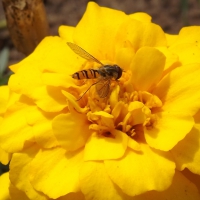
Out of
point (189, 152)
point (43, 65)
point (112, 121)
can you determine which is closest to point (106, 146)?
point (112, 121)

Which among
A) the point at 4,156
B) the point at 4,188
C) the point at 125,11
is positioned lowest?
the point at 125,11

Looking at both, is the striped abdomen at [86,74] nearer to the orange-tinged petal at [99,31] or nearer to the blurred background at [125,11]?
the orange-tinged petal at [99,31]

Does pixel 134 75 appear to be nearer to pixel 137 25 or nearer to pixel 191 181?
pixel 137 25

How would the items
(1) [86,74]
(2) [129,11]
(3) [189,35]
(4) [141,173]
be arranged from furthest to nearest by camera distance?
(2) [129,11], (3) [189,35], (1) [86,74], (4) [141,173]

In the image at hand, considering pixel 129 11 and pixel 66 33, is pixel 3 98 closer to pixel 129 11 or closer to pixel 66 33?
pixel 66 33

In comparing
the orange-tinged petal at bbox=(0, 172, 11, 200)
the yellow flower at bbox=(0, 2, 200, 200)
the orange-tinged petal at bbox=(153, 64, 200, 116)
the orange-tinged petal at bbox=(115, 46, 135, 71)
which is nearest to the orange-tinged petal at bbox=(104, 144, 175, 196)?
the yellow flower at bbox=(0, 2, 200, 200)

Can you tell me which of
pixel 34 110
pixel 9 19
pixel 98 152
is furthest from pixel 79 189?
pixel 9 19

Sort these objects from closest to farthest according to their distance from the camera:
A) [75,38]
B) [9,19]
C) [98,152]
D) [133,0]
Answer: [98,152] → [75,38] → [9,19] → [133,0]
